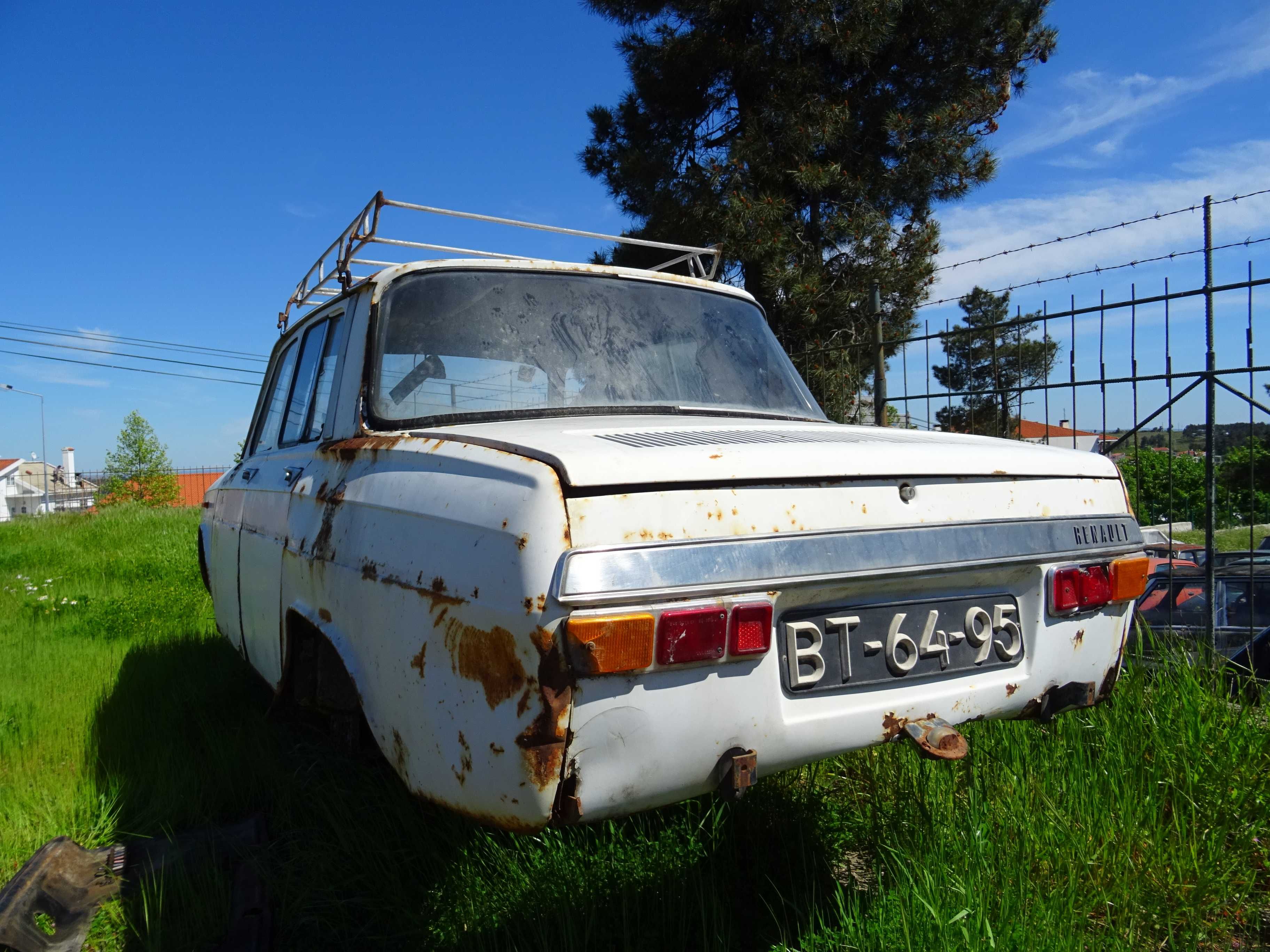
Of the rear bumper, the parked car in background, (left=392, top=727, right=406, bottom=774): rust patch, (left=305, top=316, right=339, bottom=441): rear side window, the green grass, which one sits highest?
(left=305, top=316, right=339, bottom=441): rear side window

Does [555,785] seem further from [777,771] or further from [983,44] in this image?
[983,44]

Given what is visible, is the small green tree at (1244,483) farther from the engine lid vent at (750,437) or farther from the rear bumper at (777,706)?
the engine lid vent at (750,437)

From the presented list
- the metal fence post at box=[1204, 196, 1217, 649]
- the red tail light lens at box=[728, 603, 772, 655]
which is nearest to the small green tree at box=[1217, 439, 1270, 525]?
the metal fence post at box=[1204, 196, 1217, 649]

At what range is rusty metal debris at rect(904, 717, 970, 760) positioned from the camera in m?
1.70

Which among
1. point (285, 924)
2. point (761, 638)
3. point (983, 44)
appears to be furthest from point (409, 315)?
point (983, 44)

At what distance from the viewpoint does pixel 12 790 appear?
3.19 meters

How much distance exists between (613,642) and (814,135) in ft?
40.3

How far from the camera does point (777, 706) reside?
5.30 feet

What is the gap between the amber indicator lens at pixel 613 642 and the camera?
141cm

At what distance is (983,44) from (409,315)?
1414cm

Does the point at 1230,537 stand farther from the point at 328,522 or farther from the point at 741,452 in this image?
the point at 328,522

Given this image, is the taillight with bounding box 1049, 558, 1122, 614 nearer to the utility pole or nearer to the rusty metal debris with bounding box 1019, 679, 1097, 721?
the rusty metal debris with bounding box 1019, 679, 1097, 721

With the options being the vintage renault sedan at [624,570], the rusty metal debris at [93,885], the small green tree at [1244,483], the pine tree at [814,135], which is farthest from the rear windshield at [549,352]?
the pine tree at [814,135]

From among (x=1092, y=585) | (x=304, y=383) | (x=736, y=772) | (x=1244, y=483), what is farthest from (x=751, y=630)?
(x=1244, y=483)
